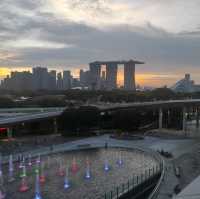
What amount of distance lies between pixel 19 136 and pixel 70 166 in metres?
20.5

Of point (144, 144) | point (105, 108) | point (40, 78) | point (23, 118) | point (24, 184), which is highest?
point (40, 78)

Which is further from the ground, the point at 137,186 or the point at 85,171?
the point at 137,186

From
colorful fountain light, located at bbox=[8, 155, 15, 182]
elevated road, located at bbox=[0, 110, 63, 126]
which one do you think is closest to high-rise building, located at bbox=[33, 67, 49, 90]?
elevated road, located at bbox=[0, 110, 63, 126]

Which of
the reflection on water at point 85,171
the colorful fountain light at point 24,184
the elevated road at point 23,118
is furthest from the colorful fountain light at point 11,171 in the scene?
the elevated road at point 23,118

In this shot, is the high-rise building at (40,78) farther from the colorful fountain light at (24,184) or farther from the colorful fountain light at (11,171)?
the colorful fountain light at (24,184)

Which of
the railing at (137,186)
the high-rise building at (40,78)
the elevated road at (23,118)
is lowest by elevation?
the railing at (137,186)

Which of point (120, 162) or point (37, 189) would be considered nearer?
point (37, 189)

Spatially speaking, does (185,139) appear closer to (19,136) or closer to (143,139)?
(143,139)

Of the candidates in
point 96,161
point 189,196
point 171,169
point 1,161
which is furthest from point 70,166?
point 189,196

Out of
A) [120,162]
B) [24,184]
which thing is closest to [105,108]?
[120,162]

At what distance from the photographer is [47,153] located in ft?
111

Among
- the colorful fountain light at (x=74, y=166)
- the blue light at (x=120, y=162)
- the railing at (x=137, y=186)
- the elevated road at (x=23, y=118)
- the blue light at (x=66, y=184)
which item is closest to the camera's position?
the railing at (x=137, y=186)

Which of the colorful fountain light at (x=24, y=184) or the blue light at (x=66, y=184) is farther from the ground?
the blue light at (x=66, y=184)

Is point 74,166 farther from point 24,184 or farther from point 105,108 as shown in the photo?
point 105,108
